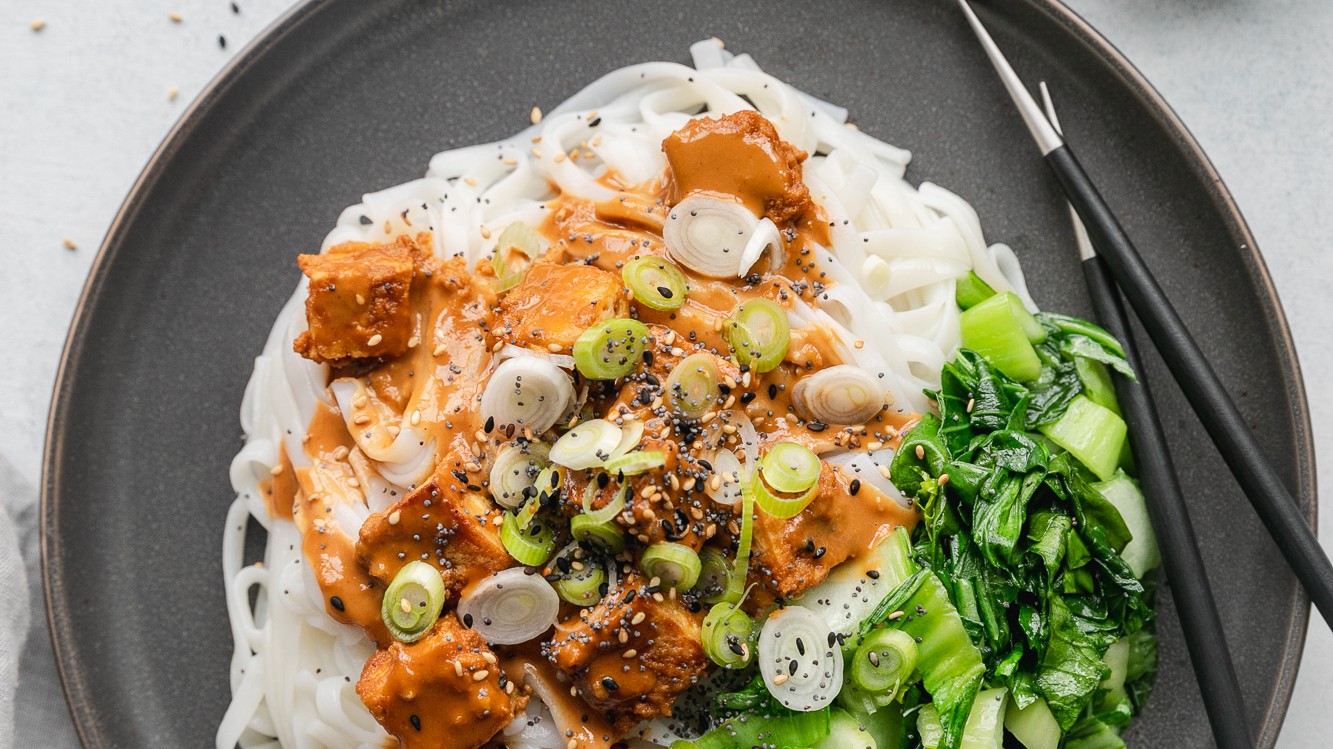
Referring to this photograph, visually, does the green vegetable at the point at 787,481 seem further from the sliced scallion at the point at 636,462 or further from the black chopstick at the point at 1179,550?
the black chopstick at the point at 1179,550

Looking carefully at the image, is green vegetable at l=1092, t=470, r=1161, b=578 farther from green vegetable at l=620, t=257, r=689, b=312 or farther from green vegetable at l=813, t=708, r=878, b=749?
green vegetable at l=620, t=257, r=689, b=312

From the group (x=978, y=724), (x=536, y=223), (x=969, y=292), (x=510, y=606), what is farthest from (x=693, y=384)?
(x=978, y=724)

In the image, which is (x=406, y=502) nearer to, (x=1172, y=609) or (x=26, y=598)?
(x=26, y=598)

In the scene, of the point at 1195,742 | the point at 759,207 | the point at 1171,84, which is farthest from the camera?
the point at 1171,84

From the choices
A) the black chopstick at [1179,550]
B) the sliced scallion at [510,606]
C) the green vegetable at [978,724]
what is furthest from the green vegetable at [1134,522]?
the sliced scallion at [510,606]

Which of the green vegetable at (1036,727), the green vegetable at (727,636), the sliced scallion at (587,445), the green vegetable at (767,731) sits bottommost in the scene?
the green vegetable at (1036,727)

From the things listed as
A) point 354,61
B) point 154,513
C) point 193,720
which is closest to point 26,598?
point 154,513
